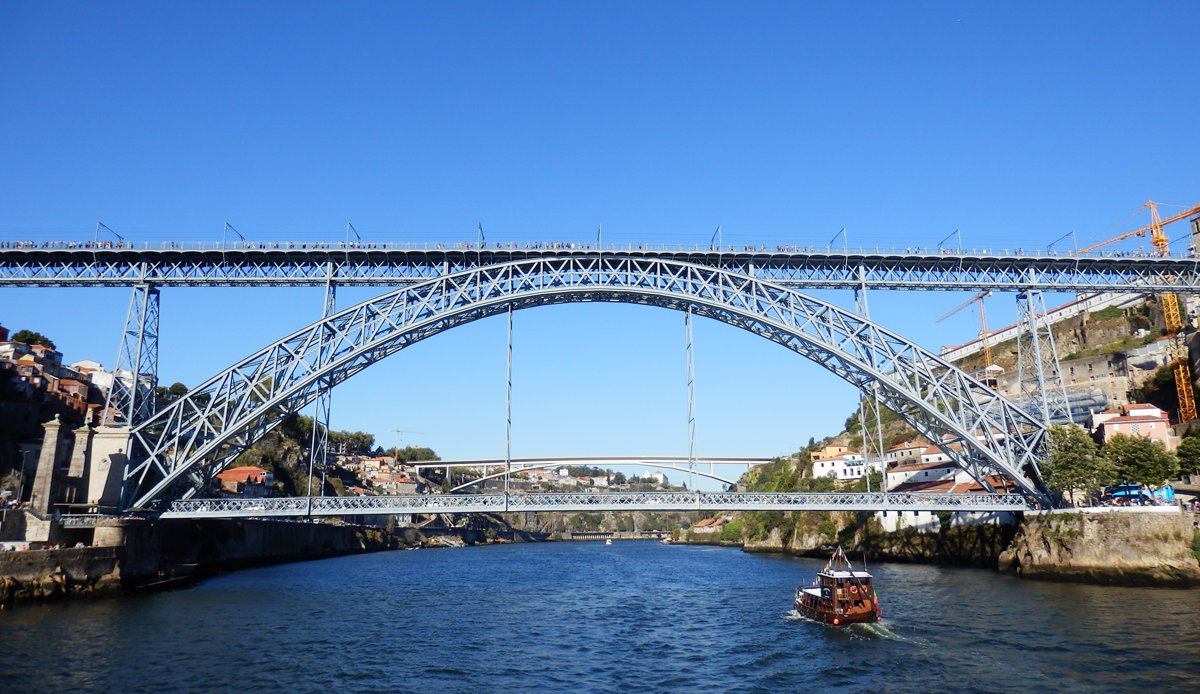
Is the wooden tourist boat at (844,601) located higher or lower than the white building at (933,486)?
lower

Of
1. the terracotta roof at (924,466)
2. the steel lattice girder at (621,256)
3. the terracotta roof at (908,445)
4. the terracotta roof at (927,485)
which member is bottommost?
the terracotta roof at (927,485)

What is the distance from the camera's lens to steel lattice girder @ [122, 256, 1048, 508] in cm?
3912

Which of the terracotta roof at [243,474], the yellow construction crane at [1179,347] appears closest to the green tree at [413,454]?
the terracotta roof at [243,474]

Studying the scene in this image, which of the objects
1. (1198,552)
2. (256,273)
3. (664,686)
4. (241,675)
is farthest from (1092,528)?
(256,273)

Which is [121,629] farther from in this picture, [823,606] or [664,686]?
[823,606]

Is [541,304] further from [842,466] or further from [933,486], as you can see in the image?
[842,466]

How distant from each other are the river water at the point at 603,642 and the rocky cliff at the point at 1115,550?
89.4 inches

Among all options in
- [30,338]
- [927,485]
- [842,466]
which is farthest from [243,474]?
[842,466]

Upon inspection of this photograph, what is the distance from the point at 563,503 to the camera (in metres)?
35.6

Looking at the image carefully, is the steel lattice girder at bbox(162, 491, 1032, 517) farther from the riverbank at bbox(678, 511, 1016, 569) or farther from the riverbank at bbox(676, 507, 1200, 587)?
the riverbank at bbox(678, 511, 1016, 569)

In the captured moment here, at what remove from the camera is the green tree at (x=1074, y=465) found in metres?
A: 38.1

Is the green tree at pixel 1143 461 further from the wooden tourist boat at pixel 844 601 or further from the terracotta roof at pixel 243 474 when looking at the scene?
the terracotta roof at pixel 243 474

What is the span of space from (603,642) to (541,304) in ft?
70.2

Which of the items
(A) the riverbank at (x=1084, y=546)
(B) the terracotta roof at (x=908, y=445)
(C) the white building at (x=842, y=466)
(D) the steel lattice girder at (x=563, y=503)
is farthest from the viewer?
(C) the white building at (x=842, y=466)
